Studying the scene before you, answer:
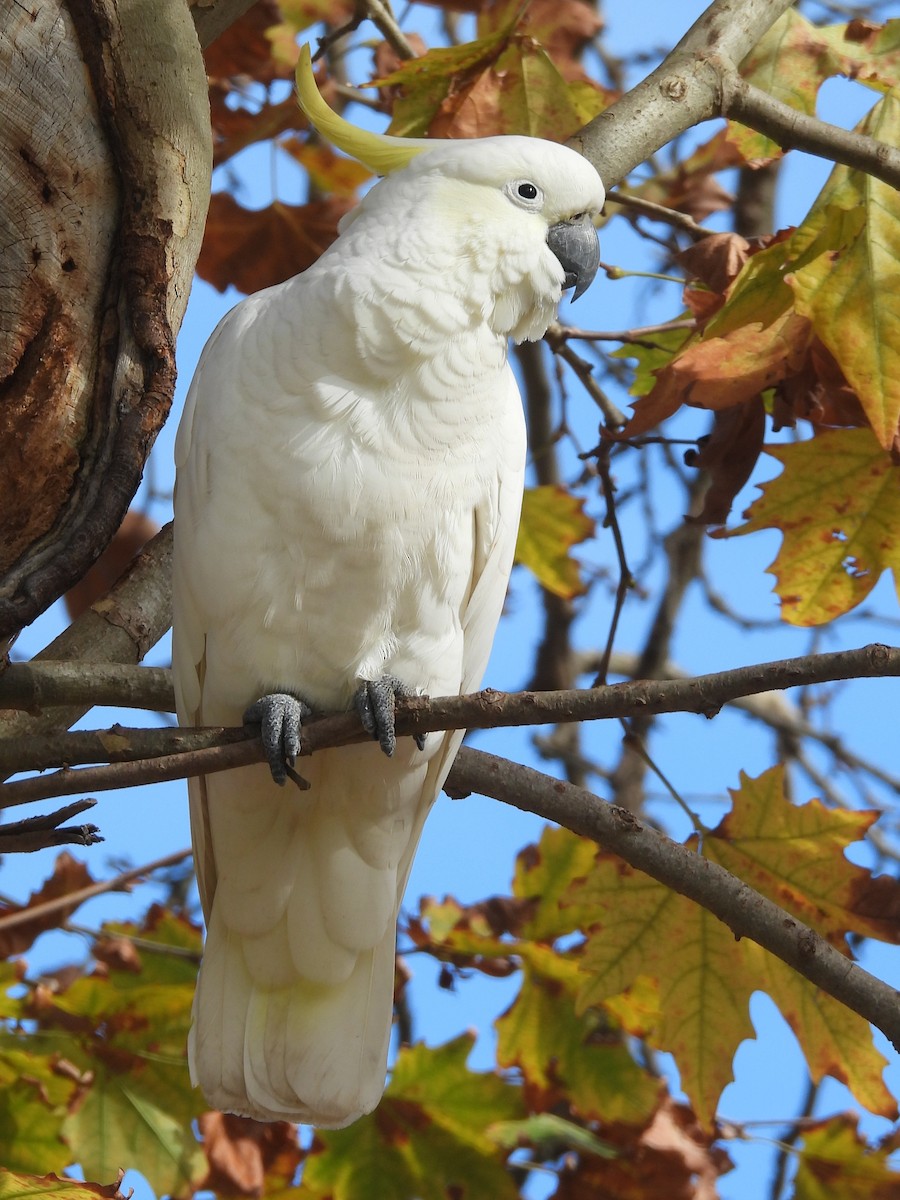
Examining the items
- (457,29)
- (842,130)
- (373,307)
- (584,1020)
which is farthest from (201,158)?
(457,29)

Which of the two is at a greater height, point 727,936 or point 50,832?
point 727,936

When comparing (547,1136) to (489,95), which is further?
(547,1136)

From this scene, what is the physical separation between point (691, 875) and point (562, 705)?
0.49 m

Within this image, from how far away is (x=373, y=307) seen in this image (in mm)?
1913

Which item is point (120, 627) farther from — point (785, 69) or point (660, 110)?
point (785, 69)

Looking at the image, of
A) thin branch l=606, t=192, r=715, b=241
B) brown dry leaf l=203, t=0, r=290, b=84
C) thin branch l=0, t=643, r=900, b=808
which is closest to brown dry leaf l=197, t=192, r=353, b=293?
brown dry leaf l=203, t=0, r=290, b=84

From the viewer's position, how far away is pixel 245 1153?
8.93 feet

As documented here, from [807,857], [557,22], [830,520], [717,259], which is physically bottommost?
[807,857]

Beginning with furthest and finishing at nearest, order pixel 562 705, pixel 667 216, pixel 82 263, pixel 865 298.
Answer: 1. pixel 667 216
2. pixel 865 298
3. pixel 82 263
4. pixel 562 705

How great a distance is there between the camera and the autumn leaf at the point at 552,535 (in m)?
3.06

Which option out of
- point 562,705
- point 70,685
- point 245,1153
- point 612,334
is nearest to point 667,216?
point 612,334

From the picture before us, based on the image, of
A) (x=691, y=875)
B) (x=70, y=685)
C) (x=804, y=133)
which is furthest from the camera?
(x=804, y=133)

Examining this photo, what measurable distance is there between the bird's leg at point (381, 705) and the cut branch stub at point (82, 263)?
41cm

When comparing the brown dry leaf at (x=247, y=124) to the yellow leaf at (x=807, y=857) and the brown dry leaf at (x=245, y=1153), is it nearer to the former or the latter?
the yellow leaf at (x=807, y=857)
